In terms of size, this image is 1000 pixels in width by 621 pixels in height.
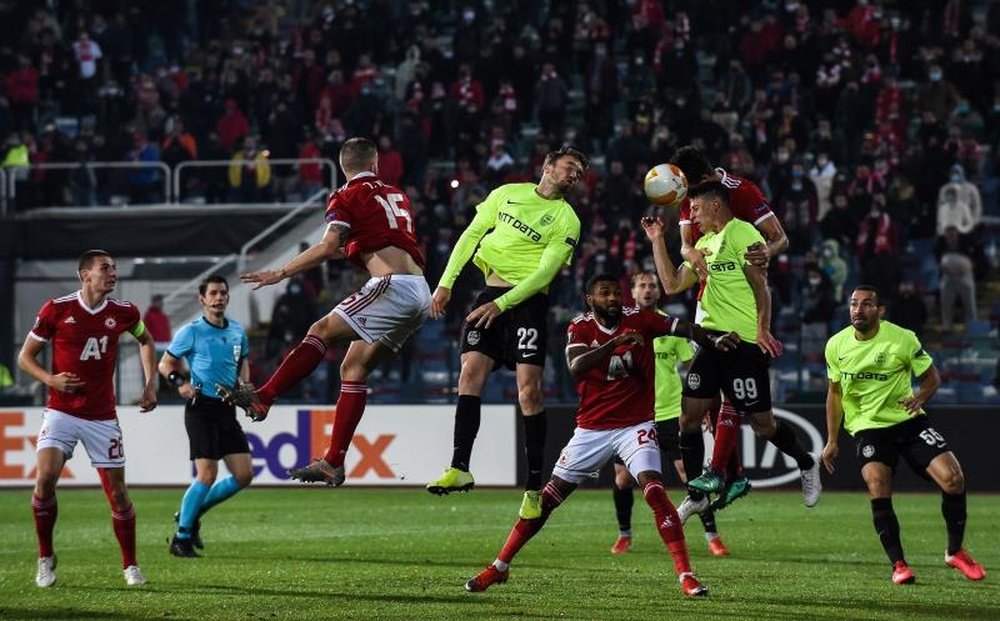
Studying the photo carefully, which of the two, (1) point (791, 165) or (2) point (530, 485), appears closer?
(2) point (530, 485)

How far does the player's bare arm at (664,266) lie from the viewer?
514 inches

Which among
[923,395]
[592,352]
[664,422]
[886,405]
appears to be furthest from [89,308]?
[923,395]

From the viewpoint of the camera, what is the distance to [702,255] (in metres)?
13.5

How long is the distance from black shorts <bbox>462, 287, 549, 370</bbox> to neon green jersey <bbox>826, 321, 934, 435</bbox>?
247 cm

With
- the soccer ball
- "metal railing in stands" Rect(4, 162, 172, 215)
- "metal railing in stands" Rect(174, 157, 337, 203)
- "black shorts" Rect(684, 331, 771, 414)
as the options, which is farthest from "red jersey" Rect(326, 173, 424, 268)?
"metal railing in stands" Rect(4, 162, 172, 215)

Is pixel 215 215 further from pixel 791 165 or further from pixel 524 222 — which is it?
pixel 524 222

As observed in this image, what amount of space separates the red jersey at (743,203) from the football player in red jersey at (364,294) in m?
2.35

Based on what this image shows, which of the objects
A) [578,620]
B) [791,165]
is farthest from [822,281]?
[578,620]

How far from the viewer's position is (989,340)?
76.0 ft

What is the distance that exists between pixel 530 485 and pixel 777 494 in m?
10.8

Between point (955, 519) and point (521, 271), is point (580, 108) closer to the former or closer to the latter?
point (955, 519)

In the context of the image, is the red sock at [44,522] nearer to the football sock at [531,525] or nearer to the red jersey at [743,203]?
the football sock at [531,525]

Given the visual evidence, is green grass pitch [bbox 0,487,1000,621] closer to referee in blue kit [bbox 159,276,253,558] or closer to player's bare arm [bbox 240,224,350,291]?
referee in blue kit [bbox 159,276,253,558]

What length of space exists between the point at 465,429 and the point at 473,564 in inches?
98.8
